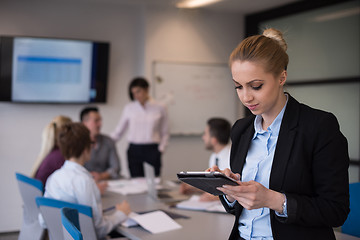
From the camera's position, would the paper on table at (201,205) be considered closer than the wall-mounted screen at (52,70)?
Yes

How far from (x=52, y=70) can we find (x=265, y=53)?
4554mm

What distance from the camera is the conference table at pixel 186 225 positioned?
7.42 ft

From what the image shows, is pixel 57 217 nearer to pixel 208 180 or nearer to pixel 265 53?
pixel 208 180

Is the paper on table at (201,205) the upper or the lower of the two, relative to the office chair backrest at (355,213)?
lower

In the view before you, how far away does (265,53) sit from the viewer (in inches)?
54.9

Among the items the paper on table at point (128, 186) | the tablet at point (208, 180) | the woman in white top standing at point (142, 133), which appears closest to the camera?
the tablet at point (208, 180)

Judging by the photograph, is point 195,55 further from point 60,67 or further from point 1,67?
→ point 1,67

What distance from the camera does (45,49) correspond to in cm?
540

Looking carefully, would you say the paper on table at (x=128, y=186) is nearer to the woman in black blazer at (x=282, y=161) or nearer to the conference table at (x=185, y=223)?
the conference table at (x=185, y=223)

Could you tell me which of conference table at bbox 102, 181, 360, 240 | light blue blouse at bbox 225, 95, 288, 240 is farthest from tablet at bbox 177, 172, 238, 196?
conference table at bbox 102, 181, 360, 240

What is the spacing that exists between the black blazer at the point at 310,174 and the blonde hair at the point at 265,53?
0.50ft

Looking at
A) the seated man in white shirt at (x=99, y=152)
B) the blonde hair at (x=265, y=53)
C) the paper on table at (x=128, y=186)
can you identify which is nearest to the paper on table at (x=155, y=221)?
the paper on table at (x=128, y=186)

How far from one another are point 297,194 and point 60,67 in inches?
185

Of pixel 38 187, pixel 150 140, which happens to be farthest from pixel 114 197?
pixel 150 140
